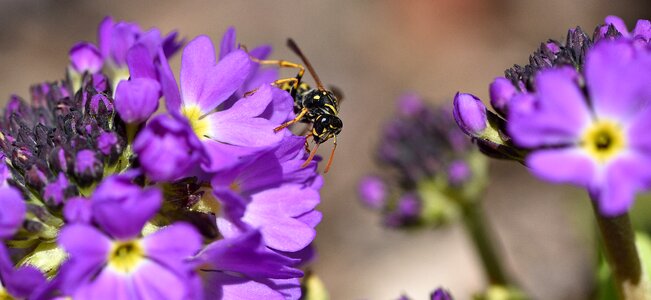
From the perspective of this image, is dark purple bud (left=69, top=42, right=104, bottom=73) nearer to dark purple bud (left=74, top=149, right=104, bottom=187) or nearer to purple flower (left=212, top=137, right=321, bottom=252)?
dark purple bud (left=74, top=149, right=104, bottom=187)

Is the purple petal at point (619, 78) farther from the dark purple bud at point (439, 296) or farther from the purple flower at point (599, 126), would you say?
the dark purple bud at point (439, 296)

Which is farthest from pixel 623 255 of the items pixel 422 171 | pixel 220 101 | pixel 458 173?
pixel 422 171

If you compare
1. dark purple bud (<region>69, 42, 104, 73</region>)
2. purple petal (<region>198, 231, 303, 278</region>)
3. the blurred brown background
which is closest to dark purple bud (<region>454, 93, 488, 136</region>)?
purple petal (<region>198, 231, 303, 278</region>)

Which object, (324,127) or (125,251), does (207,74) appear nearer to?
(125,251)

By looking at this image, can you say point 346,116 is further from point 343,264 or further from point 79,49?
point 79,49

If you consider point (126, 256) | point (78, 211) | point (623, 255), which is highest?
point (78, 211)

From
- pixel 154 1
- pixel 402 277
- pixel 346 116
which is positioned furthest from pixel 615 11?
pixel 154 1
